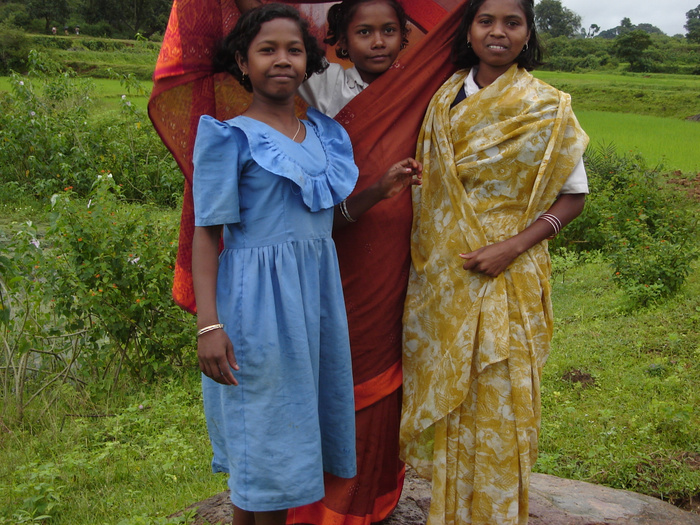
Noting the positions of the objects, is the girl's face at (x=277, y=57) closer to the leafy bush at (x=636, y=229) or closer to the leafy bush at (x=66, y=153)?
the leafy bush at (x=636, y=229)

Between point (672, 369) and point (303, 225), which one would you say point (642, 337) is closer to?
point (672, 369)

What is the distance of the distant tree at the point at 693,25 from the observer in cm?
4103

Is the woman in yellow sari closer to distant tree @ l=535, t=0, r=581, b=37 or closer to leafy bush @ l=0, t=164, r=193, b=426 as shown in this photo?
leafy bush @ l=0, t=164, r=193, b=426

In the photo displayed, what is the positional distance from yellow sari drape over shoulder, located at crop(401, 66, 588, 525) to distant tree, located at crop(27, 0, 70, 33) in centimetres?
4032

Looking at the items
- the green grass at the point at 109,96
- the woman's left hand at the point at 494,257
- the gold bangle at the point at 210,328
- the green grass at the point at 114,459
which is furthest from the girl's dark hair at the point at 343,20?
the green grass at the point at 109,96

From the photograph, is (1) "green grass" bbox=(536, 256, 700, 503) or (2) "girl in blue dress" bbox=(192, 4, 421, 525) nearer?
(2) "girl in blue dress" bbox=(192, 4, 421, 525)

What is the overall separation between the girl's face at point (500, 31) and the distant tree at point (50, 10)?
40.3 metres

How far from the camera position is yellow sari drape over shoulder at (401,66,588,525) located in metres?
1.88

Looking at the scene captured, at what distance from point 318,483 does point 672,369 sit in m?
2.85

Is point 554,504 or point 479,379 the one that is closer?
point 479,379

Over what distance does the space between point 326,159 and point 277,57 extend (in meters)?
0.30

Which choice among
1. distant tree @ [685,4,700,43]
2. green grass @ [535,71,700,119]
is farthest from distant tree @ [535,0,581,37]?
green grass @ [535,71,700,119]

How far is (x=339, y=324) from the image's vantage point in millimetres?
1860

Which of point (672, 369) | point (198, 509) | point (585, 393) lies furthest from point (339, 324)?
point (672, 369)
